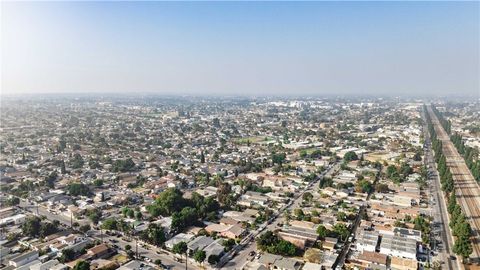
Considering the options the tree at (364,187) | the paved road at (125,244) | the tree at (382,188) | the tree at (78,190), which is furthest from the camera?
the tree at (382,188)

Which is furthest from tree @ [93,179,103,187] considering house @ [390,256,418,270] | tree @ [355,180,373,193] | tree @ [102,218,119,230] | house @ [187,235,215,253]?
house @ [390,256,418,270]

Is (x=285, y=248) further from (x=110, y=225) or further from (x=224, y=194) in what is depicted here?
(x=110, y=225)

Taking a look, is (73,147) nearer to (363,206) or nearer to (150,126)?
(150,126)

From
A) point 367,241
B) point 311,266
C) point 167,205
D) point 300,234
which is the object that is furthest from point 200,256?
point 367,241

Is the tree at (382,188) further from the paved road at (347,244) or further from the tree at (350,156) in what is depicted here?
the tree at (350,156)

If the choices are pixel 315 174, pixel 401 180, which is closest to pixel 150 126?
pixel 315 174

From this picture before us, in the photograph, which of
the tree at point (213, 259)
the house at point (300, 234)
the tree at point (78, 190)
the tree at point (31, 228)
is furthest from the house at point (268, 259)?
the tree at point (78, 190)
